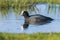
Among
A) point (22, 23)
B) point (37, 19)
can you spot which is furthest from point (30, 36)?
point (37, 19)

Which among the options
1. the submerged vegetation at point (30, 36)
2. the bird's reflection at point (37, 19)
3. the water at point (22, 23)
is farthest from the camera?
the bird's reflection at point (37, 19)

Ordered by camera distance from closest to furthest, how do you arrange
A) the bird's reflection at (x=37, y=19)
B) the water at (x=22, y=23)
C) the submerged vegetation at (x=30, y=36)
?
the submerged vegetation at (x=30, y=36), the water at (x=22, y=23), the bird's reflection at (x=37, y=19)

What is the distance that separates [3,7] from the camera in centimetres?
1609

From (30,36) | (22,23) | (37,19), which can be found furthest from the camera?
(37,19)

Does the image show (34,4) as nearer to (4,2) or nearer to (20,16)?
(4,2)

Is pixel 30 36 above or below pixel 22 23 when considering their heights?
above

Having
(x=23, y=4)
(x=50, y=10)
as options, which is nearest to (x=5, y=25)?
(x=50, y=10)

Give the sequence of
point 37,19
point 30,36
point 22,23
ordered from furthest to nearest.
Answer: point 37,19 → point 22,23 → point 30,36

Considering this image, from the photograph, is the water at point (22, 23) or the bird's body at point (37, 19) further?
the bird's body at point (37, 19)

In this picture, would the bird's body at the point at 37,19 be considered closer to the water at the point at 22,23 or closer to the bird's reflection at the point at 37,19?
the bird's reflection at the point at 37,19

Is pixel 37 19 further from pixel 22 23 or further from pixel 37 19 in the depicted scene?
pixel 22 23

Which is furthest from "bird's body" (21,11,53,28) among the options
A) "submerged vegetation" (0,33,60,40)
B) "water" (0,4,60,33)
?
"submerged vegetation" (0,33,60,40)

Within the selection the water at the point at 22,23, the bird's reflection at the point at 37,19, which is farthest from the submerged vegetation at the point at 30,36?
the bird's reflection at the point at 37,19

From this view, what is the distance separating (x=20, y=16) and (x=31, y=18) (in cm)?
83
